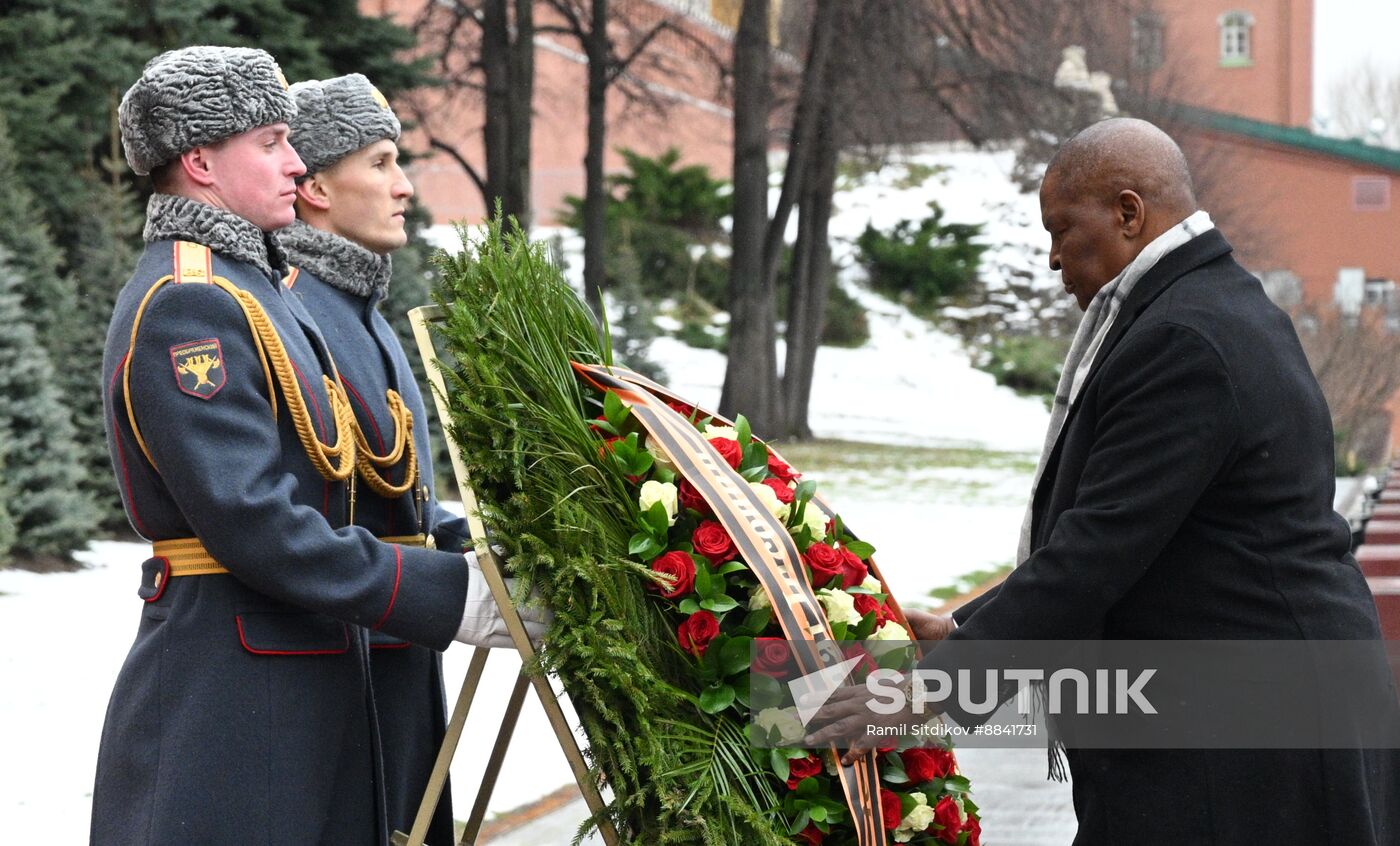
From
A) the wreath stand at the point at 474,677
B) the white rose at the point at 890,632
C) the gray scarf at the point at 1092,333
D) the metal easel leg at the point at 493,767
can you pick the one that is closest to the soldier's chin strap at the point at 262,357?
the wreath stand at the point at 474,677

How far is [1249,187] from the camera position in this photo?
36656 mm

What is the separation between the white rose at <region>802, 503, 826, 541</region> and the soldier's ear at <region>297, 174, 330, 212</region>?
1276mm

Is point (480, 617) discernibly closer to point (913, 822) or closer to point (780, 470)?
point (780, 470)

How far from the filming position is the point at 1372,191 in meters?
38.4

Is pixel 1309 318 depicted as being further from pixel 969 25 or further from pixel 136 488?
pixel 136 488

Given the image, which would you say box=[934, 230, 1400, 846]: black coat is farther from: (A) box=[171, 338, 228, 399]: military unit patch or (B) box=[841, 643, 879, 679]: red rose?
(A) box=[171, 338, 228, 399]: military unit patch

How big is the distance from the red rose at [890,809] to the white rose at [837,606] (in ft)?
0.98

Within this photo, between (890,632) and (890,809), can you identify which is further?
(890,632)

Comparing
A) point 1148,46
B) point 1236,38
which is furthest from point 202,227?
point 1236,38

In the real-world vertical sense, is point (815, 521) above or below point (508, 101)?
below

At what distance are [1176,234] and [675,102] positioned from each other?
23534 mm

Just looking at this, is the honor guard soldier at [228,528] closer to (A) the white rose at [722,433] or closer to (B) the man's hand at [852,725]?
(A) the white rose at [722,433]

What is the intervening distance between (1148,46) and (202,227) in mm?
33461

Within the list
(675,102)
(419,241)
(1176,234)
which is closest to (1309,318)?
(675,102)
